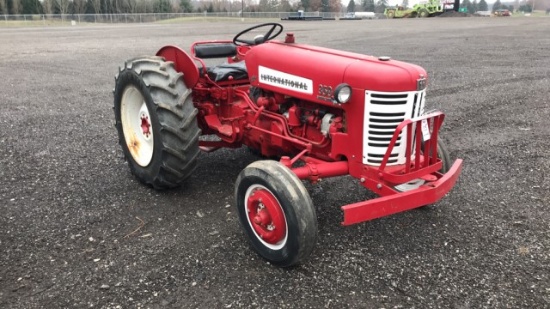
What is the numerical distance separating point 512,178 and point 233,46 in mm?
3293

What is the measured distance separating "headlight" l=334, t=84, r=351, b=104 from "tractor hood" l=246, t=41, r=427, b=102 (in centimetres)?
9

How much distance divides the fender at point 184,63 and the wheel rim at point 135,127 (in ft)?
1.61

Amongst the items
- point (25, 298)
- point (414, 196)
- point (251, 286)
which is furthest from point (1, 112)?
point (414, 196)

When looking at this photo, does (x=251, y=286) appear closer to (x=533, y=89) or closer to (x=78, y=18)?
(x=533, y=89)

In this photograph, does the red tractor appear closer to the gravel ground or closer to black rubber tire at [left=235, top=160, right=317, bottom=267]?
black rubber tire at [left=235, top=160, right=317, bottom=267]

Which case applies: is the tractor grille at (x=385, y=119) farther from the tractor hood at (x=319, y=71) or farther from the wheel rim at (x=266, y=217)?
the wheel rim at (x=266, y=217)

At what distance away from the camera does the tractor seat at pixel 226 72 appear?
455cm

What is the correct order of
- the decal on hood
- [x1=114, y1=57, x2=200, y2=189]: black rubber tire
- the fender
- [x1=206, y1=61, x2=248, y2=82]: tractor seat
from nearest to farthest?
1. the decal on hood
2. [x1=114, y1=57, x2=200, y2=189]: black rubber tire
3. the fender
4. [x1=206, y1=61, x2=248, y2=82]: tractor seat

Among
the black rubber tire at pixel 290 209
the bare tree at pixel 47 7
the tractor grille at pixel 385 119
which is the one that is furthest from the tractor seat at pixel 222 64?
the bare tree at pixel 47 7

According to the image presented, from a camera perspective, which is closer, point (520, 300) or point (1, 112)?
point (520, 300)

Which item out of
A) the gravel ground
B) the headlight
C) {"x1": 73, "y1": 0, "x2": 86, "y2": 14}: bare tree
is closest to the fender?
the gravel ground

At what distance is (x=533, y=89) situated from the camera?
31.2ft

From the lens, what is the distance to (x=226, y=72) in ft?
15.0

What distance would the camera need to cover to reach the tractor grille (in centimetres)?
330
